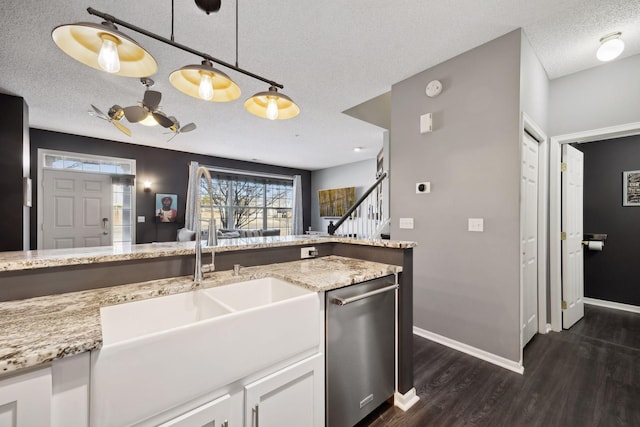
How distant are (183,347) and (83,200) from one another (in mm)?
5839

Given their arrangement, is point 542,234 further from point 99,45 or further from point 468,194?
point 99,45

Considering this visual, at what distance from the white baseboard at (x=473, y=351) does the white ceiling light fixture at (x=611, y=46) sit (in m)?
2.72

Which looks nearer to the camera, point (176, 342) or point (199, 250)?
point (176, 342)

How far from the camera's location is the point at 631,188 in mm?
3461

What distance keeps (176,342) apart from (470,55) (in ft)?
10.1

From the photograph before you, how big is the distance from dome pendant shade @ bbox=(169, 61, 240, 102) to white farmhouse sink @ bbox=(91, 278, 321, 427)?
111cm

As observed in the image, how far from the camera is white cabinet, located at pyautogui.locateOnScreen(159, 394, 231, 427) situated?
0.90 m

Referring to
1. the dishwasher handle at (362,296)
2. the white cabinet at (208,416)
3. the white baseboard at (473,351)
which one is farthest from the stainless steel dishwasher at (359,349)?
the white baseboard at (473,351)

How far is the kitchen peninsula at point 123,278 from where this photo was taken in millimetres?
796

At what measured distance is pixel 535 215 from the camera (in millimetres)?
2707

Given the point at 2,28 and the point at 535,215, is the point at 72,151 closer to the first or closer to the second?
the point at 2,28

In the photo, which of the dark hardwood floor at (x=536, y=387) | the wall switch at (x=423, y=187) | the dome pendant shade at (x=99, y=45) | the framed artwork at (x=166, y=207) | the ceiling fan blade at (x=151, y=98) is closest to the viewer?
the dome pendant shade at (x=99, y=45)

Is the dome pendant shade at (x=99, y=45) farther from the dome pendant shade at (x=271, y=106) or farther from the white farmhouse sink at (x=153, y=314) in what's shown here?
the white farmhouse sink at (x=153, y=314)

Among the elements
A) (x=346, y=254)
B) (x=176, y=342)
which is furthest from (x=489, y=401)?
(x=176, y=342)
